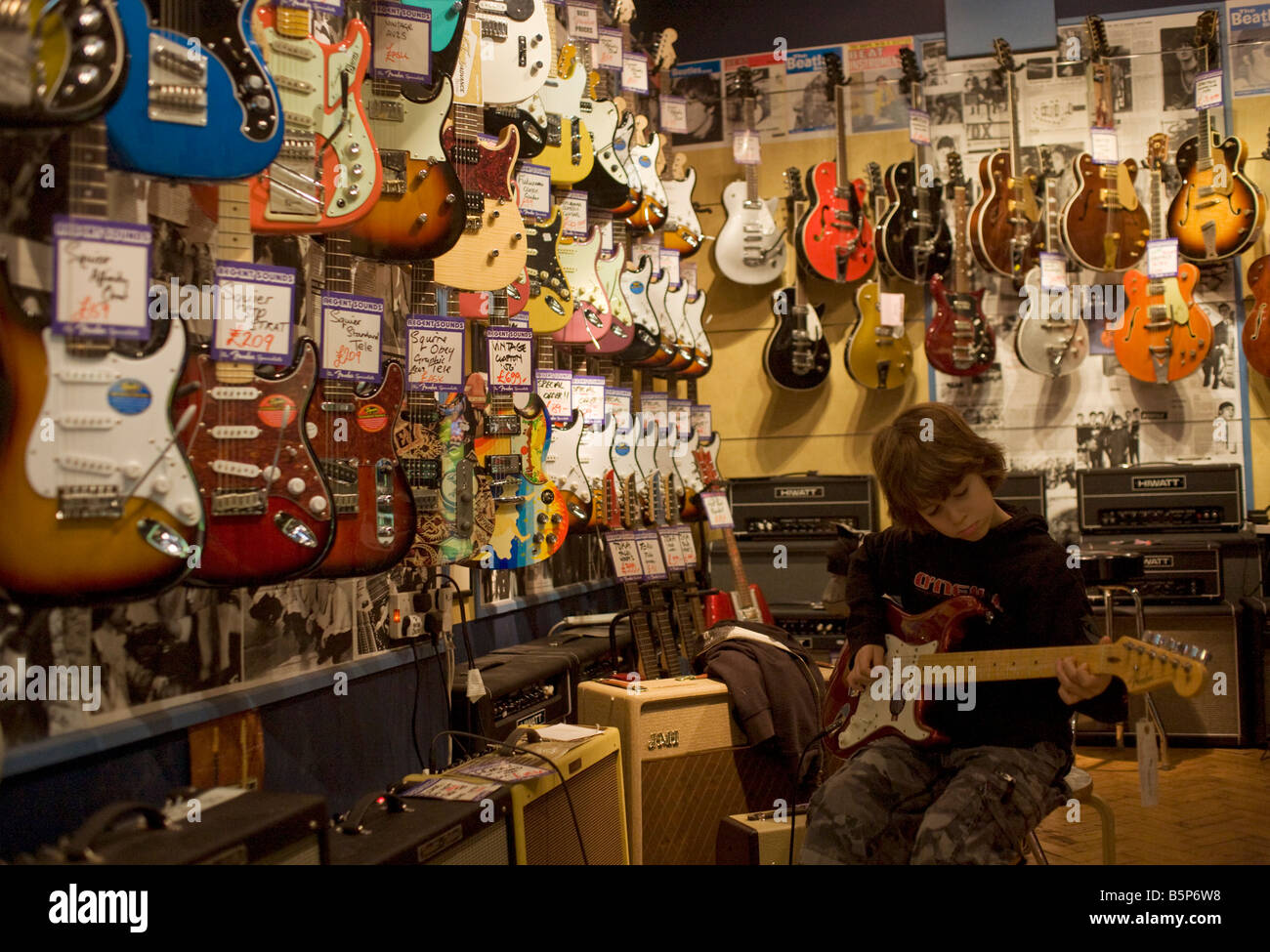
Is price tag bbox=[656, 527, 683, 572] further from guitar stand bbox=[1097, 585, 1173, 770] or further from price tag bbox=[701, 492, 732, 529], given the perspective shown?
guitar stand bbox=[1097, 585, 1173, 770]

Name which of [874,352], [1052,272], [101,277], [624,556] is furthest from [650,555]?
[1052,272]

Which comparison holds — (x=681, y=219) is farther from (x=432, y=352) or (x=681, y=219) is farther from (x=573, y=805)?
(x=573, y=805)

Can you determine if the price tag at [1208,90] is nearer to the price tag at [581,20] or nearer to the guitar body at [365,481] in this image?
the price tag at [581,20]

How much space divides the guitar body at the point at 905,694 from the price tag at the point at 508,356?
1.27 metres

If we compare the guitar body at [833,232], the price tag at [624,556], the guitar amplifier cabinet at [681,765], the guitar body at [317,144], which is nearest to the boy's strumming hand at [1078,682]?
the guitar amplifier cabinet at [681,765]

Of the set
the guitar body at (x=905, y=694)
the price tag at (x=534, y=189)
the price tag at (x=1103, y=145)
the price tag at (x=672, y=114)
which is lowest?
the guitar body at (x=905, y=694)

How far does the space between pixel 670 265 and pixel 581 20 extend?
1178 millimetres

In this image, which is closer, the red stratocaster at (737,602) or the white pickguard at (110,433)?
the white pickguard at (110,433)

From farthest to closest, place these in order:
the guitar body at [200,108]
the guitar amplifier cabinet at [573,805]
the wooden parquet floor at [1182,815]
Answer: the wooden parquet floor at [1182,815]
the guitar amplifier cabinet at [573,805]
the guitar body at [200,108]

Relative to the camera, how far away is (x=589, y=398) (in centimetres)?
383

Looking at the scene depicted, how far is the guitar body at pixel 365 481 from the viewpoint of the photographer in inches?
81.5
